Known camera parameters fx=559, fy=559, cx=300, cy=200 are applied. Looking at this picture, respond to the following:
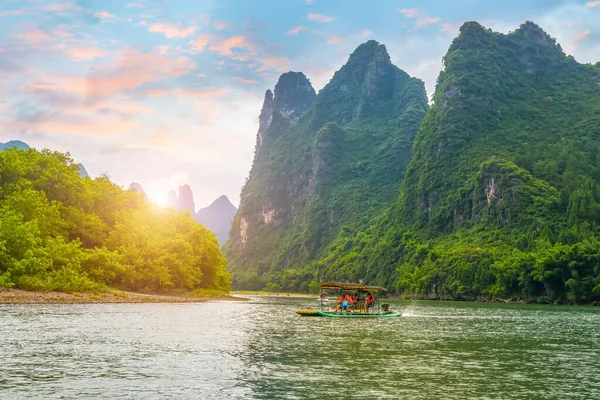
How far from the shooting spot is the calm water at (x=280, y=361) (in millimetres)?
18000

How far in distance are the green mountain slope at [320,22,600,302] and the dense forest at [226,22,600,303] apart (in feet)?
1.07

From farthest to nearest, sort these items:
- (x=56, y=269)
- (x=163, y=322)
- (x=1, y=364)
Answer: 1. (x=56, y=269)
2. (x=163, y=322)
3. (x=1, y=364)

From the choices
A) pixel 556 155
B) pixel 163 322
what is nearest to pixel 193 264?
pixel 163 322

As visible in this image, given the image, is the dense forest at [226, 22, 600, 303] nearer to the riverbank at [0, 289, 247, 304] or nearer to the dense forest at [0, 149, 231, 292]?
the dense forest at [0, 149, 231, 292]

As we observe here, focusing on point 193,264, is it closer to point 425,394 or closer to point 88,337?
point 88,337

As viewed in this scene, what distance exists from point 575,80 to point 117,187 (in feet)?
528

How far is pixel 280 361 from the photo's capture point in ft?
78.2

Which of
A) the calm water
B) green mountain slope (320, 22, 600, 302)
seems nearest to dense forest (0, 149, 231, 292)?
the calm water

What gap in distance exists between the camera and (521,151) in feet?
509

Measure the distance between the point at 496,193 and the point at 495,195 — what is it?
0.63m

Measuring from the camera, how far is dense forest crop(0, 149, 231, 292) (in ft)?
189

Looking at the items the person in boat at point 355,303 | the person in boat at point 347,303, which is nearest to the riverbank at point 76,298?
the person in boat at point 347,303

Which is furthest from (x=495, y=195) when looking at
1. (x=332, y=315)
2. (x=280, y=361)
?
(x=280, y=361)

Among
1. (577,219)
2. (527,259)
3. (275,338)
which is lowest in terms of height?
(275,338)
